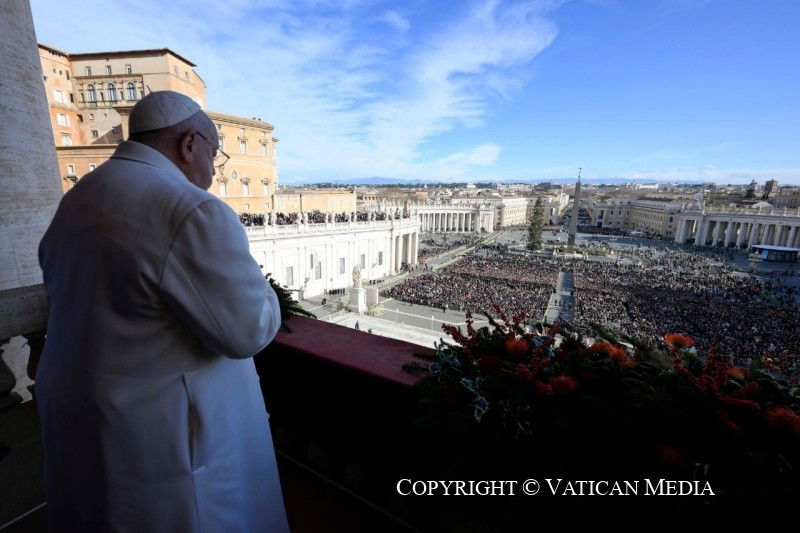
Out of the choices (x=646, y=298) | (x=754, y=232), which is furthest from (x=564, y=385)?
(x=754, y=232)

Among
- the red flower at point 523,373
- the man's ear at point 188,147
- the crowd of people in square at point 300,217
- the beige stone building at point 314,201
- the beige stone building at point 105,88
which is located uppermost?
the beige stone building at point 105,88

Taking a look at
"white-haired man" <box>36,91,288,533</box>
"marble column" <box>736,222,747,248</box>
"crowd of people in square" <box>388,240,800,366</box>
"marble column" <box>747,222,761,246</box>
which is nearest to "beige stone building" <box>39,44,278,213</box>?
"crowd of people in square" <box>388,240,800,366</box>

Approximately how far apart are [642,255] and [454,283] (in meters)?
34.1

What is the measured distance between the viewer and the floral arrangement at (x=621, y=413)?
4.30 feet

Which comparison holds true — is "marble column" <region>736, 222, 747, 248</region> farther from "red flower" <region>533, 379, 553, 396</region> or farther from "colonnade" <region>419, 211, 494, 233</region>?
"red flower" <region>533, 379, 553, 396</region>

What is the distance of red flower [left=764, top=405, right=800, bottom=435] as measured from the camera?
127cm

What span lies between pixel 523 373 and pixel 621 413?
38cm

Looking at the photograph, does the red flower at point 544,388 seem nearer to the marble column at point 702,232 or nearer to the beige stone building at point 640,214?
the marble column at point 702,232

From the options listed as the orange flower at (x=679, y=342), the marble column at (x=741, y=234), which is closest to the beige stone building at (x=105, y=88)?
the orange flower at (x=679, y=342)

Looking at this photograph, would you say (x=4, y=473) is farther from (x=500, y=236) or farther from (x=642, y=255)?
(x=500, y=236)

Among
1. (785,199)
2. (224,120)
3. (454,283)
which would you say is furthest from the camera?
(785,199)

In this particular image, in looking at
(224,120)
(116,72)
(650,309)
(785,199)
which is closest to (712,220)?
(785,199)

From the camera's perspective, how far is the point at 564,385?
1.58 m

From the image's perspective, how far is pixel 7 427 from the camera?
2.91m
